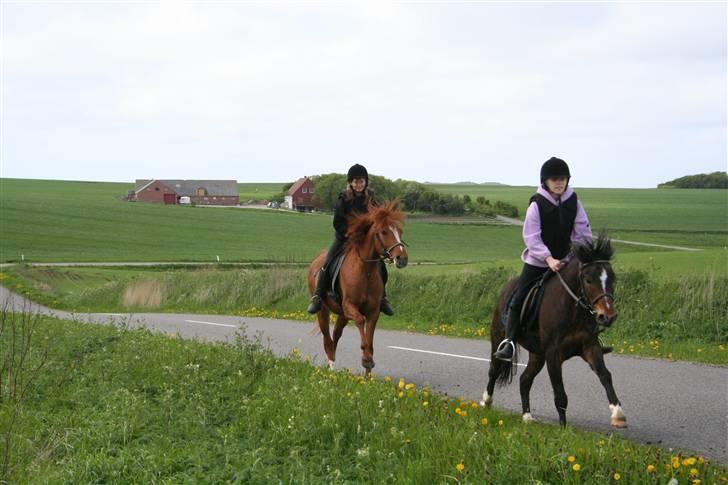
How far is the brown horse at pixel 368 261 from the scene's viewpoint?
416 inches

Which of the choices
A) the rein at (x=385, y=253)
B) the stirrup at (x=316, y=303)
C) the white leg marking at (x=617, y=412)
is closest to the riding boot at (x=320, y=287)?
the stirrup at (x=316, y=303)

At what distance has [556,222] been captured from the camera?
8023mm

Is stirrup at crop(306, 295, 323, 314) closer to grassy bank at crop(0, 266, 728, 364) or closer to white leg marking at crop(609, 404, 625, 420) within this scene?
grassy bank at crop(0, 266, 728, 364)

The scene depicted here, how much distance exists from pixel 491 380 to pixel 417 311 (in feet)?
40.4

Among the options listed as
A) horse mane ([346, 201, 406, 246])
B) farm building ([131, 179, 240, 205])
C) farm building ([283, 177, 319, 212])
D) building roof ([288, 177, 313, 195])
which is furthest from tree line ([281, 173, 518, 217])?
horse mane ([346, 201, 406, 246])

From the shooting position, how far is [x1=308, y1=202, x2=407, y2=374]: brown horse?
34.7 ft

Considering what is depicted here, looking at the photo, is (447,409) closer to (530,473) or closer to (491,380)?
(491,380)

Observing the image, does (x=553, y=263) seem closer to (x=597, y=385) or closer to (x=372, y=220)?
(x=597, y=385)

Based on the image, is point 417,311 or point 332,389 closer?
point 332,389

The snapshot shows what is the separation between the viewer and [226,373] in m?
9.86

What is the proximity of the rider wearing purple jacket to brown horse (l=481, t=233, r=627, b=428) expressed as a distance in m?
0.25

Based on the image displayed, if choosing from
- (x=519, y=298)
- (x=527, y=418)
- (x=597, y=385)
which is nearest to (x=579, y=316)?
(x=519, y=298)

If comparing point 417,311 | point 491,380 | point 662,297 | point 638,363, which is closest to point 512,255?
point 417,311

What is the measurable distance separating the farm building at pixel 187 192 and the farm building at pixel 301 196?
76.1ft
